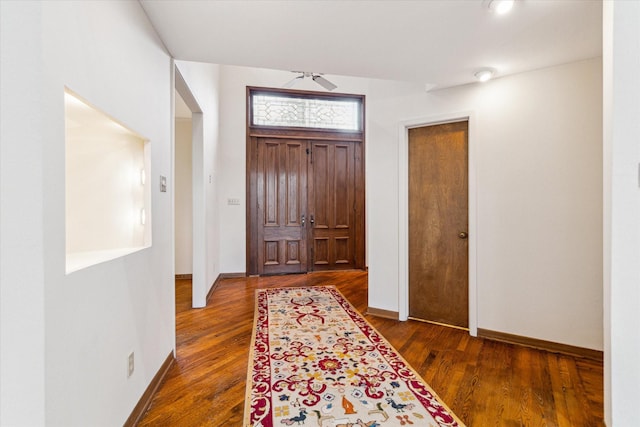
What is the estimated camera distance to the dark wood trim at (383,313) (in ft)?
10.5

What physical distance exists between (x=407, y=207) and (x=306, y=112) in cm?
308

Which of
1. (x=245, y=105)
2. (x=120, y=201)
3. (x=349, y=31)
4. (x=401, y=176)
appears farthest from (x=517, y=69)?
(x=245, y=105)

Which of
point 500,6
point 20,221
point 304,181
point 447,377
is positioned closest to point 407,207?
point 447,377

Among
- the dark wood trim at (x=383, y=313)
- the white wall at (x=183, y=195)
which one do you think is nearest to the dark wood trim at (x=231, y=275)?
the white wall at (x=183, y=195)

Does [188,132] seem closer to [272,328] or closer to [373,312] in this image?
[272,328]

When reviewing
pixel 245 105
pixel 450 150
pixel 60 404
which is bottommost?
pixel 60 404

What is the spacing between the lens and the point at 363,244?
5.58 metres

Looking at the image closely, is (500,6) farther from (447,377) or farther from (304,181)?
(304,181)

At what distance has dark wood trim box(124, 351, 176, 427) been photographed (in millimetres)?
1549

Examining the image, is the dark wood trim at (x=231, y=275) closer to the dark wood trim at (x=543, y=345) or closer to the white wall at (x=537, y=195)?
the white wall at (x=537, y=195)

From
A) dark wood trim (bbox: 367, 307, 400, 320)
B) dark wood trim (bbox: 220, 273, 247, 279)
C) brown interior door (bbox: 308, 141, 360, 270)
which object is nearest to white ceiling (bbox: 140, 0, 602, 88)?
dark wood trim (bbox: 367, 307, 400, 320)

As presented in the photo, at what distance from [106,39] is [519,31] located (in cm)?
241

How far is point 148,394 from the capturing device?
175cm

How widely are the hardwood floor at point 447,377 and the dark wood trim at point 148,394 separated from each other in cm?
4
